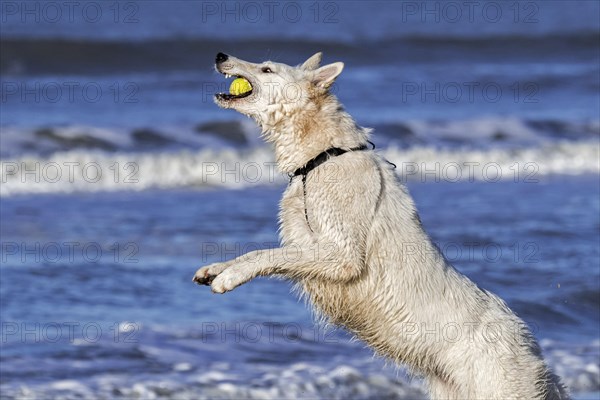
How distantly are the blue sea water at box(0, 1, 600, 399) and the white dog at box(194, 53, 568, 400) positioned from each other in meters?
0.83

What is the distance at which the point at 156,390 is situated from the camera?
774cm

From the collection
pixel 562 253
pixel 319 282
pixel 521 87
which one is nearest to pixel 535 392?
pixel 319 282

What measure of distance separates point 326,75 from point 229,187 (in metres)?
8.69

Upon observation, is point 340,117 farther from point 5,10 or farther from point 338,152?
point 5,10

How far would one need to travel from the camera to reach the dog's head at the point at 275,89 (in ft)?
20.3

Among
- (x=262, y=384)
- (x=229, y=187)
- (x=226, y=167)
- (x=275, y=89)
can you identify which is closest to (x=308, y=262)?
(x=275, y=89)

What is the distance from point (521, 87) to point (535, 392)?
59.3 ft

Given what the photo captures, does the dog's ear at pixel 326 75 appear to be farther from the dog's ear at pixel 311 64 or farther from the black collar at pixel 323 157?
the black collar at pixel 323 157

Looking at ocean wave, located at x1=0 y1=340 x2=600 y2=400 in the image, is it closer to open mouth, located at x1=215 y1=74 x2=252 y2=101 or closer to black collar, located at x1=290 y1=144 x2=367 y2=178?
black collar, located at x1=290 y1=144 x2=367 y2=178

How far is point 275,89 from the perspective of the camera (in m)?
6.19

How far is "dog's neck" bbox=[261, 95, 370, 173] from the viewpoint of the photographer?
6184mm

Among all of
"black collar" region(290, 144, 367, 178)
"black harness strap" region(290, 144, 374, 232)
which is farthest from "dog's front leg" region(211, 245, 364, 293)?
"black collar" region(290, 144, 367, 178)

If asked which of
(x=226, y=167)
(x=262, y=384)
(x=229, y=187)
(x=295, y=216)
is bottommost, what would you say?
(x=262, y=384)

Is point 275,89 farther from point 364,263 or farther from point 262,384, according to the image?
point 262,384
